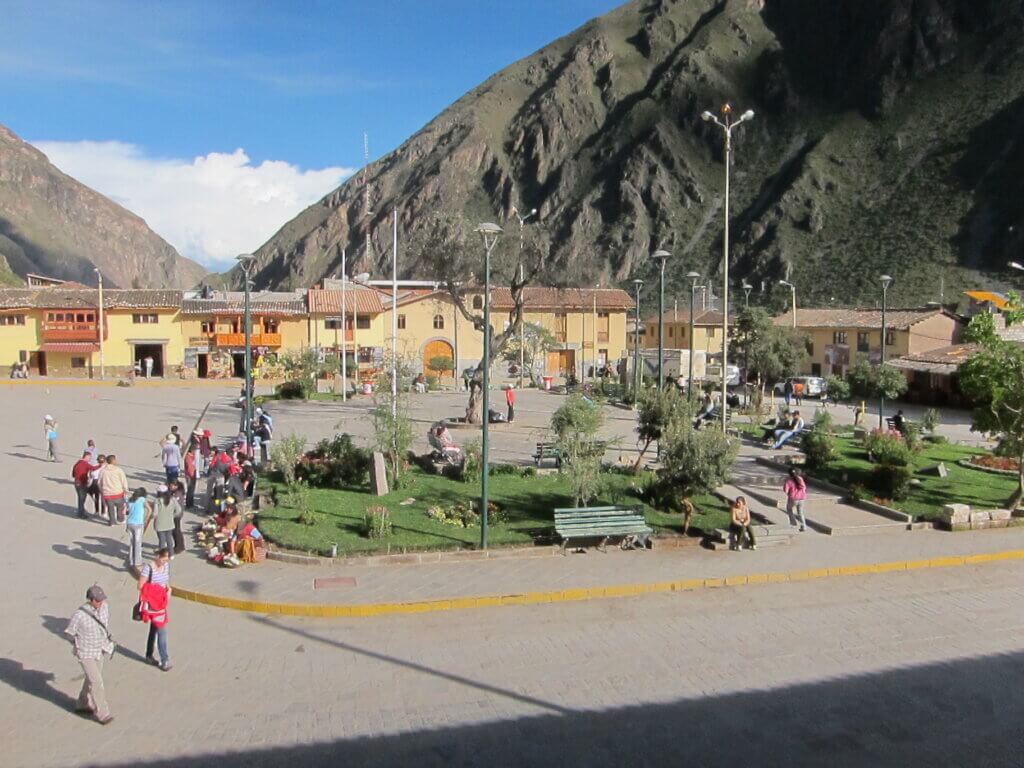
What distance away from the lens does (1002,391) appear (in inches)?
614

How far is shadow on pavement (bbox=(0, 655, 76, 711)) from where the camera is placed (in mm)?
8039

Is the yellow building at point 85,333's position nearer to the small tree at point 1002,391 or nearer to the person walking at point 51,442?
the person walking at point 51,442

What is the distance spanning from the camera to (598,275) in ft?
396

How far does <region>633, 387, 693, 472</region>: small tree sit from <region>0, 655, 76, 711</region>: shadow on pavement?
11232mm

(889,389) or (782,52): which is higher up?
(782,52)

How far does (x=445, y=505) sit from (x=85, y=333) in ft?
152

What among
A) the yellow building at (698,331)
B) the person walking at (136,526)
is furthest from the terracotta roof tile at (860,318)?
the person walking at (136,526)

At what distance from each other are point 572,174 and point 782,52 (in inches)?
1436

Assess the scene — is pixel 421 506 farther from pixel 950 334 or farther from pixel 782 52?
pixel 782 52

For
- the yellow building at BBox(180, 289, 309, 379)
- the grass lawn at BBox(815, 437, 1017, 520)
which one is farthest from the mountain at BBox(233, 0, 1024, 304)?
the grass lawn at BBox(815, 437, 1017, 520)

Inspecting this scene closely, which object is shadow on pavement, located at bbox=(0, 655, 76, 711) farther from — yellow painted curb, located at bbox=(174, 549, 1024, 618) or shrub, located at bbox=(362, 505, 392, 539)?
shrub, located at bbox=(362, 505, 392, 539)

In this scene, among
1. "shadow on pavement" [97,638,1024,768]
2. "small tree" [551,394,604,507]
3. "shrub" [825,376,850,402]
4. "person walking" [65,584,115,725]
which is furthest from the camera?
"shrub" [825,376,850,402]

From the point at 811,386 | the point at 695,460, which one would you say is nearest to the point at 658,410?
the point at 695,460

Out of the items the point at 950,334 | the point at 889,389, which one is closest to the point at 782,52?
the point at 950,334
